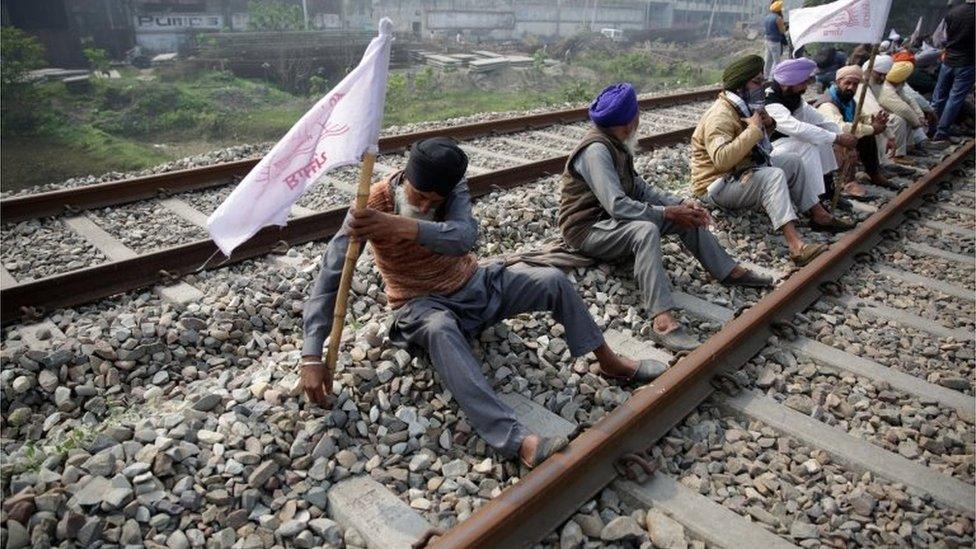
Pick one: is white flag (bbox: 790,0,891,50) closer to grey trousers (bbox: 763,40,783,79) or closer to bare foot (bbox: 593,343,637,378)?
bare foot (bbox: 593,343,637,378)

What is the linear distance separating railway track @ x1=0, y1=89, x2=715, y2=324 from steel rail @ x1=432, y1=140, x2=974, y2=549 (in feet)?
7.60

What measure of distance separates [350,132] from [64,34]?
74.9 ft

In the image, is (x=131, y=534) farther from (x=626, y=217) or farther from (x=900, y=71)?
(x=900, y=71)

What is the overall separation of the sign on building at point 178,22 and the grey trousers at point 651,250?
1000 inches

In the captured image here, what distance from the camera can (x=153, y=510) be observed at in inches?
103

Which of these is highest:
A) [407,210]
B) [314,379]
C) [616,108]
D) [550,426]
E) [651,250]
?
[616,108]

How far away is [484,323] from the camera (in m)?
3.60

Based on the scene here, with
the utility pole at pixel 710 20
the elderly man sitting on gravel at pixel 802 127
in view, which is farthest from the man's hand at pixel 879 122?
the utility pole at pixel 710 20

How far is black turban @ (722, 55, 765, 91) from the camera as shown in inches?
215

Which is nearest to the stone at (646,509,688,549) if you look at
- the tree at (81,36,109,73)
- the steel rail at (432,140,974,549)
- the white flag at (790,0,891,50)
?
the steel rail at (432,140,974,549)

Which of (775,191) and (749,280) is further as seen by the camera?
(775,191)

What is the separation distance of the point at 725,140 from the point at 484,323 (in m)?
3.02

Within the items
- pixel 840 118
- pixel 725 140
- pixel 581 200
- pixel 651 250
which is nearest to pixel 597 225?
pixel 581 200

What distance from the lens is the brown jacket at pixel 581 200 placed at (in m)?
4.57
